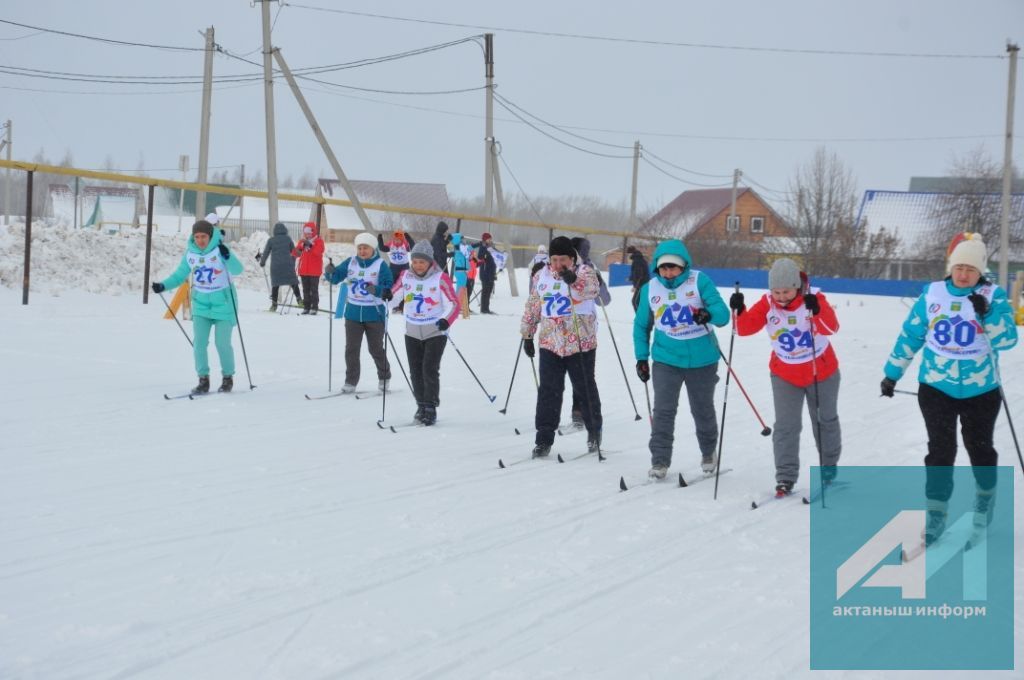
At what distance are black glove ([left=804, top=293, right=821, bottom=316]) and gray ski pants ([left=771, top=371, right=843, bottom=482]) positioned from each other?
1.68 ft

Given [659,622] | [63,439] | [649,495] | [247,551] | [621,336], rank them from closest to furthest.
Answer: [659,622] < [247,551] < [649,495] < [63,439] < [621,336]

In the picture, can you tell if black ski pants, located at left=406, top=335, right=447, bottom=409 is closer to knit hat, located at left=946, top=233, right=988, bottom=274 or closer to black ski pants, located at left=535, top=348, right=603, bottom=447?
black ski pants, located at left=535, top=348, right=603, bottom=447

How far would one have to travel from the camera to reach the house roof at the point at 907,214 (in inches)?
1891

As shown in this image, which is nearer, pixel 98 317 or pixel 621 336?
pixel 98 317

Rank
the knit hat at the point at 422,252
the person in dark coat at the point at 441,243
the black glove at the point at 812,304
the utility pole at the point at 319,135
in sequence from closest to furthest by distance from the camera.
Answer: the black glove at the point at 812,304 → the knit hat at the point at 422,252 → the person in dark coat at the point at 441,243 → the utility pole at the point at 319,135

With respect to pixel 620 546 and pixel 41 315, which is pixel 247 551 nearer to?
pixel 620 546

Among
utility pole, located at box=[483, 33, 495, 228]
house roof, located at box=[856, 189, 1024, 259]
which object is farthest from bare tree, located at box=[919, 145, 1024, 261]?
utility pole, located at box=[483, 33, 495, 228]

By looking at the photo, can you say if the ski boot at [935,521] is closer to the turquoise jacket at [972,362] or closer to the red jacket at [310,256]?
the turquoise jacket at [972,362]

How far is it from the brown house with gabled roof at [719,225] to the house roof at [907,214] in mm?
4342

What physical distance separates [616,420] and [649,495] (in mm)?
3213

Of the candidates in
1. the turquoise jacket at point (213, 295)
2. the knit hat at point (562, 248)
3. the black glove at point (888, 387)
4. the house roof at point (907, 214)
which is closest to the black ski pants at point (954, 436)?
the black glove at point (888, 387)

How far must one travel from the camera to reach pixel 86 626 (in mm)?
4008

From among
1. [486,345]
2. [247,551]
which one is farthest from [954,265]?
[486,345]

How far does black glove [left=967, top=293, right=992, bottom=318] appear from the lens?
532 cm
